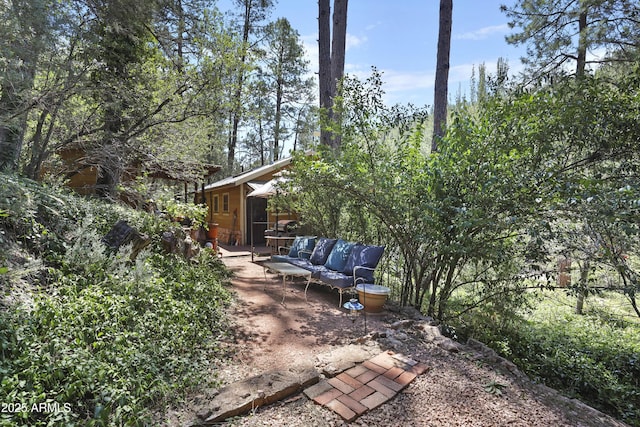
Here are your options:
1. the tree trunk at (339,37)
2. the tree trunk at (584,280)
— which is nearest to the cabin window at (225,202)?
the tree trunk at (339,37)

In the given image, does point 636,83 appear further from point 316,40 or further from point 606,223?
point 316,40

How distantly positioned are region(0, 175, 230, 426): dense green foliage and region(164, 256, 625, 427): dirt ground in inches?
12.3

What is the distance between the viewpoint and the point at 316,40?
28.0ft

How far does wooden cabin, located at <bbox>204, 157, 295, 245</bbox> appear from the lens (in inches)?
480

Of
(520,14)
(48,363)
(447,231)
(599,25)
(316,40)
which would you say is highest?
(316,40)

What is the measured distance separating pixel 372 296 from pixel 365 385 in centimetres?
197

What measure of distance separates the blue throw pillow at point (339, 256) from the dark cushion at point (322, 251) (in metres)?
0.27

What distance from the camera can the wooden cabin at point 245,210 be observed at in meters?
12.2

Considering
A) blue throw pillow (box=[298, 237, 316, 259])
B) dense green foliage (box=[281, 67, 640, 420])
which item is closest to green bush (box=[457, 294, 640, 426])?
dense green foliage (box=[281, 67, 640, 420])

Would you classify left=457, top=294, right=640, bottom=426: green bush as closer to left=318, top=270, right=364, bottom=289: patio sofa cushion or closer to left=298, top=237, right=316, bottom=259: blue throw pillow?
left=318, top=270, right=364, bottom=289: patio sofa cushion

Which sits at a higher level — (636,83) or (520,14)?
(520,14)

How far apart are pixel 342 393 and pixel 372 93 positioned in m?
3.93

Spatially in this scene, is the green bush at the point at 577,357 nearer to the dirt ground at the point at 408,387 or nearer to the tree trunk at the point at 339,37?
the dirt ground at the point at 408,387

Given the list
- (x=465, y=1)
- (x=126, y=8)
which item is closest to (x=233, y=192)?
(x=126, y=8)
